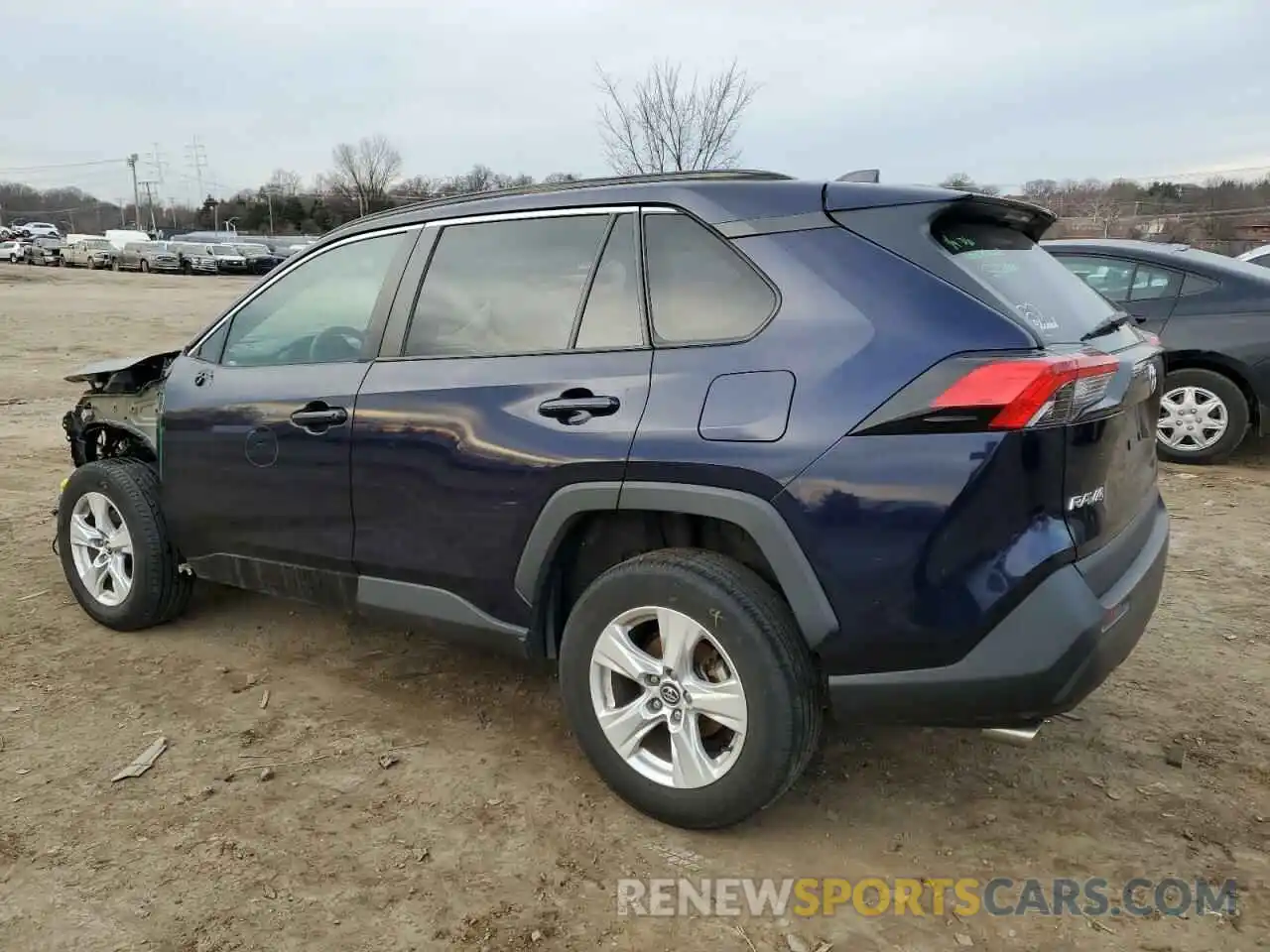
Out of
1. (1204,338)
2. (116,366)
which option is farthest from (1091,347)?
(1204,338)

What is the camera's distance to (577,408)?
2.77m

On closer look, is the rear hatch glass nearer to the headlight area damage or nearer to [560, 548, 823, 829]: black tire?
[560, 548, 823, 829]: black tire

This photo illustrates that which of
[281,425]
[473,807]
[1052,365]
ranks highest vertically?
[1052,365]

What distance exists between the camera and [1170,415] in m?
6.89

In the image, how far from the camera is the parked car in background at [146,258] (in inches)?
1661

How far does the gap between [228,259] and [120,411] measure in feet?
136

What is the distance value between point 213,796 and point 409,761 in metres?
0.60

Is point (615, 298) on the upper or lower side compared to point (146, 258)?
lower

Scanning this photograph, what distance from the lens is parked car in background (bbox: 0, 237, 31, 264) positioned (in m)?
49.8

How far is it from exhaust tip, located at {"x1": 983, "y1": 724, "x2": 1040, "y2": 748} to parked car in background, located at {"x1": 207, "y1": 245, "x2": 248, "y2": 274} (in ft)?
145

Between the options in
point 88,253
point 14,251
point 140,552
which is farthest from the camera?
point 14,251

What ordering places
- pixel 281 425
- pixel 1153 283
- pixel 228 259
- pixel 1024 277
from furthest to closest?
pixel 228 259 < pixel 1153 283 < pixel 281 425 < pixel 1024 277

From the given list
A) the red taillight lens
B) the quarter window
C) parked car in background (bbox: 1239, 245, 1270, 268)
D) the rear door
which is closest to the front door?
the rear door

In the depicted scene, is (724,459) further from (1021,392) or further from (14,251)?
(14,251)
